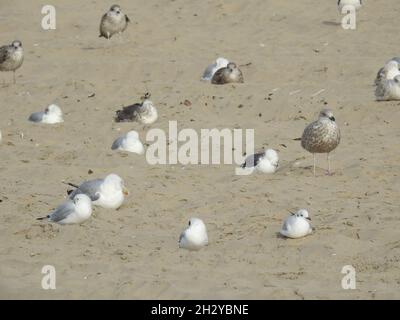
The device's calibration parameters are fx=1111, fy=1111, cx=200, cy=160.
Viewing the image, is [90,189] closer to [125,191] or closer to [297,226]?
[125,191]

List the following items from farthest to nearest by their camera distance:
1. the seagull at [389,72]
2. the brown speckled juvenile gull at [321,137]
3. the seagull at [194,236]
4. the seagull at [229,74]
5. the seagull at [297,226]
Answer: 1. the seagull at [229,74]
2. the seagull at [389,72]
3. the brown speckled juvenile gull at [321,137]
4. the seagull at [297,226]
5. the seagull at [194,236]

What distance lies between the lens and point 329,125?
43.2 feet

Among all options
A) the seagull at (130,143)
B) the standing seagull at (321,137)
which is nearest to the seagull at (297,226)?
the standing seagull at (321,137)

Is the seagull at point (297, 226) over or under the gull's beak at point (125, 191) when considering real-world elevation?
under

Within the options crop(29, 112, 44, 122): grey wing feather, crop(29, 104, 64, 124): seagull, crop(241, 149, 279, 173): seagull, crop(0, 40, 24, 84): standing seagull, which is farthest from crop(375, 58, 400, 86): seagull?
crop(0, 40, 24, 84): standing seagull

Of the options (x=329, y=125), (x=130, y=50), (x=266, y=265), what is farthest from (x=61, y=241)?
(x=130, y=50)

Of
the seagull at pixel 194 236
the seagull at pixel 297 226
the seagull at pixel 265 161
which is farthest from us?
the seagull at pixel 265 161

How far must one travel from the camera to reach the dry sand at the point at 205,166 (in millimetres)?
9938

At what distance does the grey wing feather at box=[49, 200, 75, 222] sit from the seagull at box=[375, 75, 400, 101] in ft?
20.5

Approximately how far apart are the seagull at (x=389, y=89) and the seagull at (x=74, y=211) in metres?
6.11

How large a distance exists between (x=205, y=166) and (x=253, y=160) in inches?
30.1

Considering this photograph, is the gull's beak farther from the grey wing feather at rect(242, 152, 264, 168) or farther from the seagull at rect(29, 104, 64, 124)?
the seagull at rect(29, 104, 64, 124)

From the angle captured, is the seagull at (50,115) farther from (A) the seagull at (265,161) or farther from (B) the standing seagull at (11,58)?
(A) the seagull at (265,161)

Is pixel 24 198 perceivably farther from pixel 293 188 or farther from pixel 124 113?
pixel 124 113
